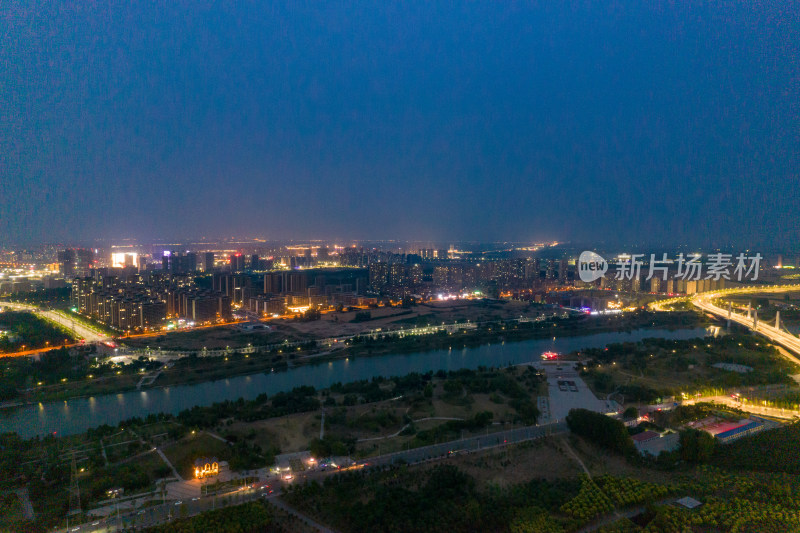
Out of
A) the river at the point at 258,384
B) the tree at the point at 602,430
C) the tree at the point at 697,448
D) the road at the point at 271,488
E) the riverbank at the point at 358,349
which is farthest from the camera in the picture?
the riverbank at the point at 358,349

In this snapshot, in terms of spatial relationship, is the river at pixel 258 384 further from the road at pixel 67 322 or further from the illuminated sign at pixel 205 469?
the road at pixel 67 322

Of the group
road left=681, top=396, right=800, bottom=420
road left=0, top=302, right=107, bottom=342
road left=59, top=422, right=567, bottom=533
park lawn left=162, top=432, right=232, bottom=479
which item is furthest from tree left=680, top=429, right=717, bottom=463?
road left=0, top=302, right=107, bottom=342

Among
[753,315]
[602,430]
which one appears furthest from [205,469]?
[753,315]

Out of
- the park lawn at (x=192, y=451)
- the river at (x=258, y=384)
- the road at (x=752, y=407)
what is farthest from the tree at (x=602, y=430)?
the river at (x=258, y=384)

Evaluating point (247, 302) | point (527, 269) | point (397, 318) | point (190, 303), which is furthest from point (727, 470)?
point (527, 269)

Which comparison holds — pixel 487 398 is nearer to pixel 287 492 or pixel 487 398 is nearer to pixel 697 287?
pixel 287 492

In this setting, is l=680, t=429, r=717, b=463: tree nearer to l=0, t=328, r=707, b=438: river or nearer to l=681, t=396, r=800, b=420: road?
l=681, t=396, r=800, b=420: road

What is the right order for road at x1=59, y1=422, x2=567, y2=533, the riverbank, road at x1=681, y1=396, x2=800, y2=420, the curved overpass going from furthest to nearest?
the curved overpass, the riverbank, road at x1=681, y1=396, x2=800, y2=420, road at x1=59, y1=422, x2=567, y2=533
